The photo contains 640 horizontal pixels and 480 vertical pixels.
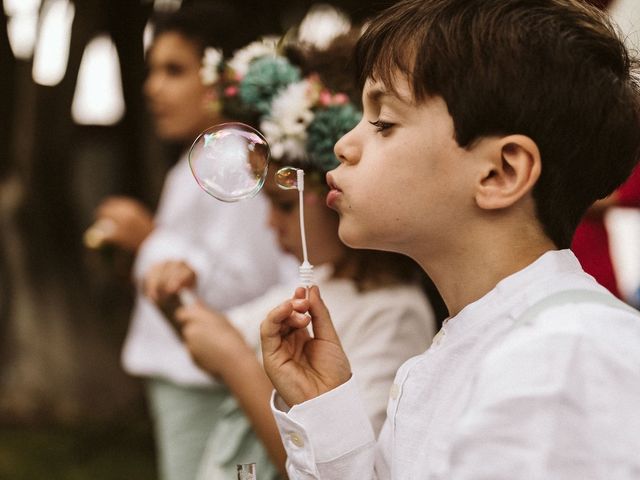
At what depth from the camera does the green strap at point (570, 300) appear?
4.64 ft

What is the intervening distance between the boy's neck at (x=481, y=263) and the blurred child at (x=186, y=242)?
154cm

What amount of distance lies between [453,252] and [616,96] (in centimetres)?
39

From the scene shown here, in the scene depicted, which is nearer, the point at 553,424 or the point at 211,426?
the point at 553,424

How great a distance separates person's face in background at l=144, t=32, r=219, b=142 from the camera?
13.8ft

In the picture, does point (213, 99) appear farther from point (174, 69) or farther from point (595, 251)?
point (595, 251)

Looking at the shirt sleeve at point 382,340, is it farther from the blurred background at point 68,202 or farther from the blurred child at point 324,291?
the blurred background at point 68,202

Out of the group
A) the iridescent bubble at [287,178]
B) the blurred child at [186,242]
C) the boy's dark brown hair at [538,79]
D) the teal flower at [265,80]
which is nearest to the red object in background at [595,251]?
the blurred child at [186,242]

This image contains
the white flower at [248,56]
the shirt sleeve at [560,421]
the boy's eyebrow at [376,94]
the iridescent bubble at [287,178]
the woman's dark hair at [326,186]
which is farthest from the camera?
the white flower at [248,56]

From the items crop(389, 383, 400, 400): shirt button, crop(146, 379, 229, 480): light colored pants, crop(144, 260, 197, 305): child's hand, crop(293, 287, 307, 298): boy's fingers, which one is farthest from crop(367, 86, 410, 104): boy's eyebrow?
crop(146, 379, 229, 480): light colored pants

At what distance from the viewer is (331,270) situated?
107 inches

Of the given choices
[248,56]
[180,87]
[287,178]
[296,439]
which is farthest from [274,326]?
[180,87]

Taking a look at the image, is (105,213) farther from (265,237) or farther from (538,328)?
(538,328)

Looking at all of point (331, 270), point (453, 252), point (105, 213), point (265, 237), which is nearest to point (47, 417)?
point (105, 213)

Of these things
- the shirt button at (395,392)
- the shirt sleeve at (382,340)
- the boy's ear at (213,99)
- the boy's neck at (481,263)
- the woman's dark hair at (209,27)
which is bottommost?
the shirt sleeve at (382,340)
